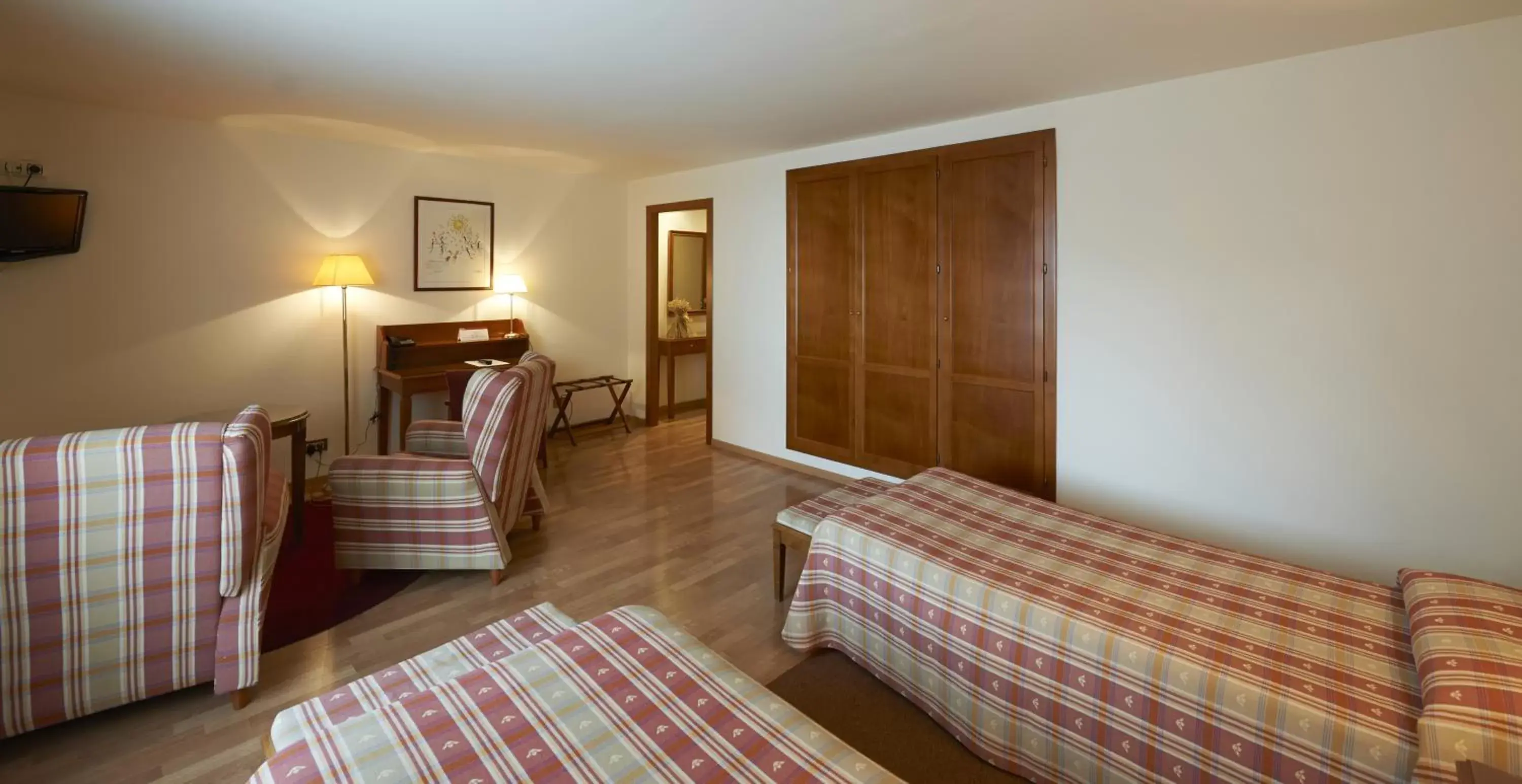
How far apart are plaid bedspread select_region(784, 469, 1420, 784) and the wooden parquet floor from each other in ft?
1.80

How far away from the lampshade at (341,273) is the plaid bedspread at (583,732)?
3871 millimetres

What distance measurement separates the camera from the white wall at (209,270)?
362 cm

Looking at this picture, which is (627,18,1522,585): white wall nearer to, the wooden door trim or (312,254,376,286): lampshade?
the wooden door trim

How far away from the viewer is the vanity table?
21.7ft

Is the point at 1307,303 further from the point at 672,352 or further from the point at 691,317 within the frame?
the point at 691,317

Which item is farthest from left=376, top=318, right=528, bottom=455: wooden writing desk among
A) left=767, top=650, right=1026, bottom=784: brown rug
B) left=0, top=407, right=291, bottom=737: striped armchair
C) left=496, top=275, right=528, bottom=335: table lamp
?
left=767, top=650, right=1026, bottom=784: brown rug

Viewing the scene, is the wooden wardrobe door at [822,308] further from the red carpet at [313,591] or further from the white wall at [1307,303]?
the red carpet at [313,591]

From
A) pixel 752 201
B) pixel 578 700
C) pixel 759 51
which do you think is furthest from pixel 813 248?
pixel 578 700

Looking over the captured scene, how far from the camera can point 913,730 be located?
2.12 meters

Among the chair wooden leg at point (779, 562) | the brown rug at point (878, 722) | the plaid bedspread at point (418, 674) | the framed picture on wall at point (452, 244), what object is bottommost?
the brown rug at point (878, 722)

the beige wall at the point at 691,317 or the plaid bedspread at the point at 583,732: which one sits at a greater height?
the beige wall at the point at 691,317

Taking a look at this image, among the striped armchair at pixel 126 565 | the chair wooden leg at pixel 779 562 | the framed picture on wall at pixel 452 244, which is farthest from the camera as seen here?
the framed picture on wall at pixel 452 244

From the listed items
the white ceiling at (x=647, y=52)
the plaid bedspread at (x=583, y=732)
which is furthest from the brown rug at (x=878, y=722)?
the white ceiling at (x=647, y=52)

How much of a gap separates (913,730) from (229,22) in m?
3.49
